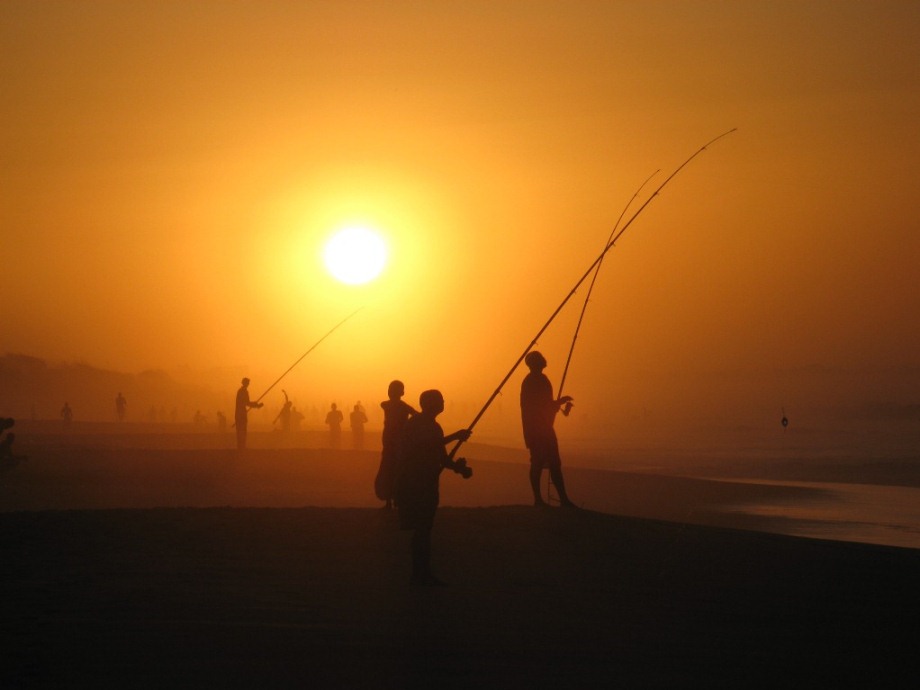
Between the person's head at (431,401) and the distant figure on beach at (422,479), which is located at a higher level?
the person's head at (431,401)

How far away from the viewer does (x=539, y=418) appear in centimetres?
1469

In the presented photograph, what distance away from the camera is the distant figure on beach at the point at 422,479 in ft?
34.4

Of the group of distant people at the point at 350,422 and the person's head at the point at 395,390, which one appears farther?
the group of distant people at the point at 350,422

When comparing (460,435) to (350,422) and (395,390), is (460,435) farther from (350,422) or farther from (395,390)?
(350,422)

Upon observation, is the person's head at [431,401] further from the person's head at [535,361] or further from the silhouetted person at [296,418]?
the silhouetted person at [296,418]

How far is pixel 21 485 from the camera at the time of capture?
24.4 m

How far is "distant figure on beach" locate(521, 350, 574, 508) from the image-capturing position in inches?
576

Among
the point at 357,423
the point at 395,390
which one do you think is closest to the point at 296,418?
the point at 357,423

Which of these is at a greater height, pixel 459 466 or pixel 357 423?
pixel 357 423

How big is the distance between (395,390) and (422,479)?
14.6ft

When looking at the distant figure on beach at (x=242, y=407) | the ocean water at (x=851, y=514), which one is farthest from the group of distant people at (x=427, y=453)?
the distant figure on beach at (x=242, y=407)

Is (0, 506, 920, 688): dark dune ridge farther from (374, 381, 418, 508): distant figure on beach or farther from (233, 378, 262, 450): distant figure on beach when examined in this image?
(233, 378, 262, 450): distant figure on beach

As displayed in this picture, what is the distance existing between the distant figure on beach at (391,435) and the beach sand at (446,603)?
439mm

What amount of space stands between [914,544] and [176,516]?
11898 millimetres
